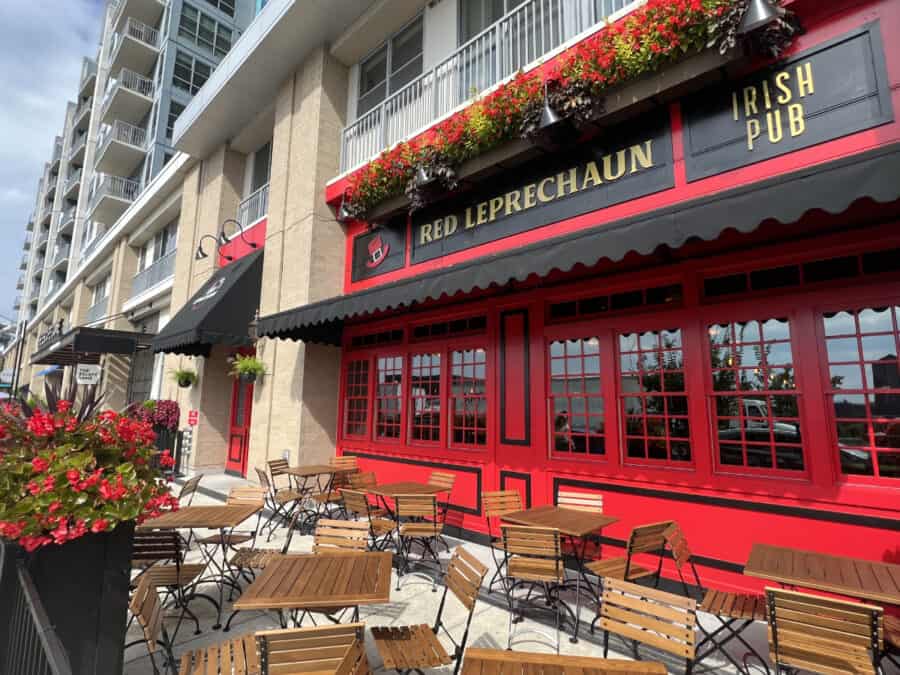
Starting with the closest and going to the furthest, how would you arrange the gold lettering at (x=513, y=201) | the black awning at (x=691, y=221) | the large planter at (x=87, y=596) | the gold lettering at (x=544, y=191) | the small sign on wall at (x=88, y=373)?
the large planter at (x=87, y=596)
the black awning at (x=691, y=221)
the gold lettering at (x=544, y=191)
the gold lettering at (x=513, y=201)
the small sign on wall at (x=88, y=373)

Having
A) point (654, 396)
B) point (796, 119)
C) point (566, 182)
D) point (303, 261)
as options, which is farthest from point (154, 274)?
point (796, 119)

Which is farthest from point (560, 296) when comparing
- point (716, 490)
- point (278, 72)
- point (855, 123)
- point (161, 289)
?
point (161, 289)

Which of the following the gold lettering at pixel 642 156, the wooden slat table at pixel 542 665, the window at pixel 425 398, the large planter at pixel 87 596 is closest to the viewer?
the wooden slat table at pixel 542 665

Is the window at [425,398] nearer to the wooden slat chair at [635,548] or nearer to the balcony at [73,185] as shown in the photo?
the wooden slat chair at [635,548]

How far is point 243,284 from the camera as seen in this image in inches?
→ 413

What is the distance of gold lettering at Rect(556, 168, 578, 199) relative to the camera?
18.8ft

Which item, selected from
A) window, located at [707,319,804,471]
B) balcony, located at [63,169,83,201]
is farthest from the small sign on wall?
balcony, located at [63,169,83,201]

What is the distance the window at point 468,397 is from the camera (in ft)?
22.1

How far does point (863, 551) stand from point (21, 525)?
18.7 feet

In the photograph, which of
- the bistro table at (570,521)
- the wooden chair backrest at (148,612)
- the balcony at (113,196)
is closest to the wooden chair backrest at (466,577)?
the bistro table at (570,521)

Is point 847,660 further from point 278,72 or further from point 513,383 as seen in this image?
point 278,72

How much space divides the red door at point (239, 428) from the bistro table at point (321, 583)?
913 centimetres

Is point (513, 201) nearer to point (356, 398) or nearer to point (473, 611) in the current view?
point (356, 398)

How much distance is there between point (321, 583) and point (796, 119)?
18.2 feet
